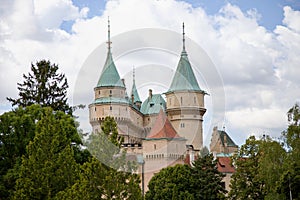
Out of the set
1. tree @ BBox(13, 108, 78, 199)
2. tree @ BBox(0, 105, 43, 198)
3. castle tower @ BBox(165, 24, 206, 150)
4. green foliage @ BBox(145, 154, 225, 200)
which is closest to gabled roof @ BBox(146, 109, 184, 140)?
castle tower @ BBox(165, 24, 206, 150)

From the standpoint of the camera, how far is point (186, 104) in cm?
8381

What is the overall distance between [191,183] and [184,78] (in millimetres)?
31004

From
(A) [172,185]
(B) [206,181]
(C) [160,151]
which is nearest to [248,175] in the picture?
(B) [206,181]

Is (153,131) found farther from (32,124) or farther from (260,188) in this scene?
(32,124)

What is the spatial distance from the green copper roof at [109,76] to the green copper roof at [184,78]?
30.3ft

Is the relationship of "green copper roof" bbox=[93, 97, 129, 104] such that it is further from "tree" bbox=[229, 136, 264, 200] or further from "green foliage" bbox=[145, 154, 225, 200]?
"tree" bbox=[229, 136, 264, 200]

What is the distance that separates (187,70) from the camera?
8500 centimetres

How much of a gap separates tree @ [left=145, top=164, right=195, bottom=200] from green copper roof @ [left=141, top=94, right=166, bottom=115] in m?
28.9

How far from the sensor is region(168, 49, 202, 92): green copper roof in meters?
84.2

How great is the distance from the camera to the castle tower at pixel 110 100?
254 feet

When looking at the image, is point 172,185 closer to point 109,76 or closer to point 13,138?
point 13,138

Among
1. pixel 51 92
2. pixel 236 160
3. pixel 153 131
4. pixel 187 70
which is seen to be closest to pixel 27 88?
pixel 51 92

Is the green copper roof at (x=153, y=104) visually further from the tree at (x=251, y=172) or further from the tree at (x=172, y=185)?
the tree at (x=251, y=172)

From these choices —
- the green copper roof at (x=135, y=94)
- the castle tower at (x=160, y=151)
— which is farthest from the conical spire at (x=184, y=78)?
the castle tower at (x=160, y=151)
